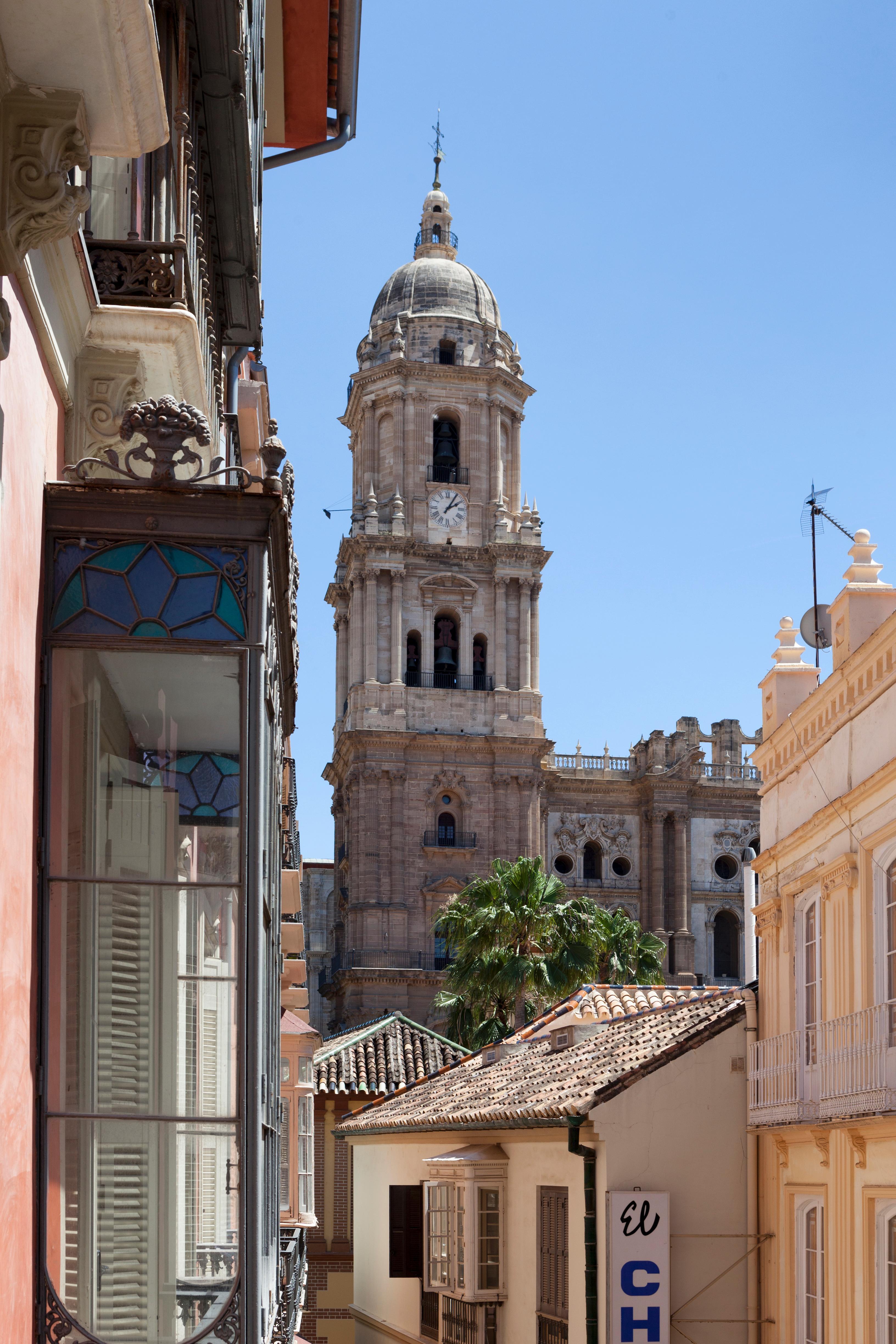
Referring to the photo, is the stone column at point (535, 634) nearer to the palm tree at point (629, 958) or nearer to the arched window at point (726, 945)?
the arched window at point (726, 945)

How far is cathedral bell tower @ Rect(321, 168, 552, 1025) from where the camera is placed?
221 ft

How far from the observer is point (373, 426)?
73.4 metres

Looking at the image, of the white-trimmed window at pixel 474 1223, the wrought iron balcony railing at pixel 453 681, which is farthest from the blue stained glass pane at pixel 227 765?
the wrought iron balcony railing at pixel 453 681

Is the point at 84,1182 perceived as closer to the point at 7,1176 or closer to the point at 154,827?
the point at 7,1176

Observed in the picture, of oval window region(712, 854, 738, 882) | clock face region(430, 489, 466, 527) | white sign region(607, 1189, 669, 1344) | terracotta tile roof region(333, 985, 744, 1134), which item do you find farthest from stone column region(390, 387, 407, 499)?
white sign region(607, 1189, 669, 1344)

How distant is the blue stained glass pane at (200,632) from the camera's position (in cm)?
700

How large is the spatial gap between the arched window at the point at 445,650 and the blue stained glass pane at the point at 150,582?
6337 centimetres

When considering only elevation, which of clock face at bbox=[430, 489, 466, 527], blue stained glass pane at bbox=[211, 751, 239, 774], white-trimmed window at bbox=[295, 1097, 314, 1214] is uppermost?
→ clock face at bbox=[430, 489, 466, 527]

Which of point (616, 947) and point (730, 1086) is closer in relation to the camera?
point (730, 1086)

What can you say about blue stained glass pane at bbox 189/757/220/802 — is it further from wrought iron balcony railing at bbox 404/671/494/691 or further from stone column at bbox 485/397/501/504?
stone column at bbox 485/397/501/504

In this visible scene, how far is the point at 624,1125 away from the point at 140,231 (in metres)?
12.8

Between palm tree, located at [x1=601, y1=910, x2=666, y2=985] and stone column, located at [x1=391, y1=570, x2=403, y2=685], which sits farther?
stone column, located at [x1=391, y1=570, x2=403, y2=685]

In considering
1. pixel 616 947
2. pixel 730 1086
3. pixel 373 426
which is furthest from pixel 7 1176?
pixel 373 426

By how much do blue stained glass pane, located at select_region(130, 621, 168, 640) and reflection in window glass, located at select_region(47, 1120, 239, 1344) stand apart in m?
1.84
